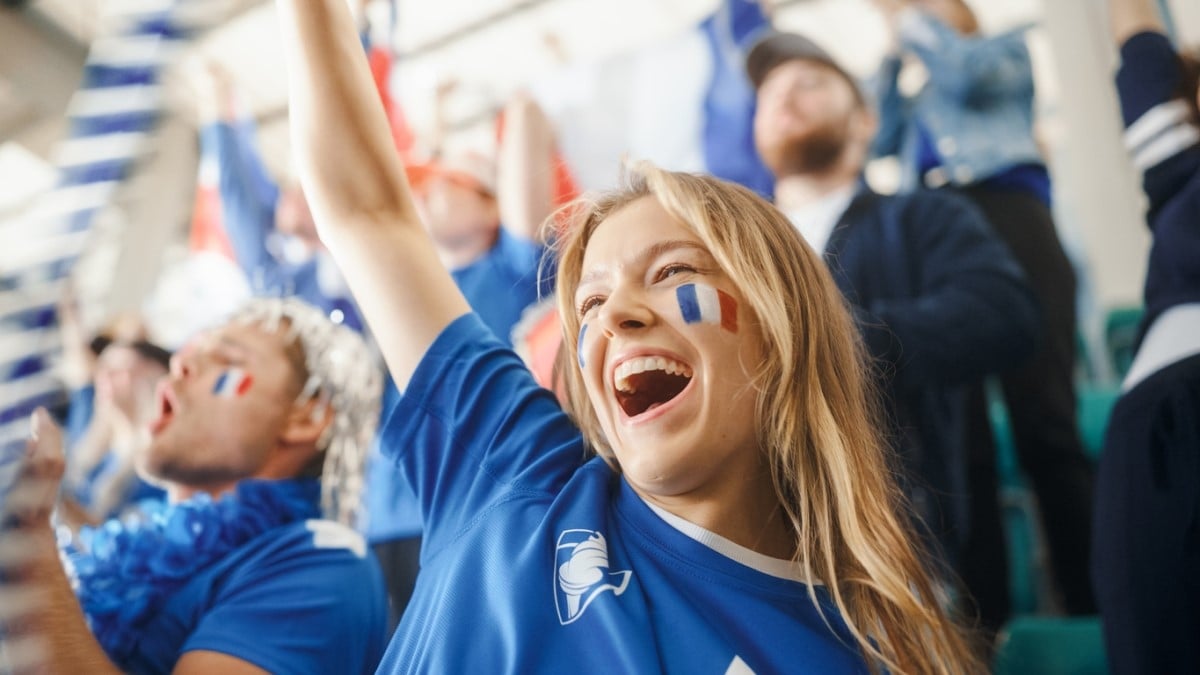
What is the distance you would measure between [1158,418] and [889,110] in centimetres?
97

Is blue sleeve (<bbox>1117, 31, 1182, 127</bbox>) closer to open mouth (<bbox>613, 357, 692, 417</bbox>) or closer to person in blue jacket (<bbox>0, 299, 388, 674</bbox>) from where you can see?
open mouth (<bbox>613, 357, 692, 417</bbox>)

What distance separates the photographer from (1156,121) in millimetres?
1179

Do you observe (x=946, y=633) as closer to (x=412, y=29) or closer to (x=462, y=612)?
(x=462, y=612)

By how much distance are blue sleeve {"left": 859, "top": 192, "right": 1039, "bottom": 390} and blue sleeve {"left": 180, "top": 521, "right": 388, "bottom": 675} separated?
83 cm

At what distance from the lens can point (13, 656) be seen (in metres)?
0.70

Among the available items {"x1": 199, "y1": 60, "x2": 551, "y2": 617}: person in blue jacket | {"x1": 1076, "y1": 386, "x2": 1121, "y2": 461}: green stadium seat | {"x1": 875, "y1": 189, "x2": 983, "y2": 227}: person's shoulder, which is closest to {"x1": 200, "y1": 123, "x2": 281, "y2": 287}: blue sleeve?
{"x1": 199, "y1": 60, "x2": 551, "y2": 617}: person in blue jacket

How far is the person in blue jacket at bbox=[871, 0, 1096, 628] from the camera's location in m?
1.56

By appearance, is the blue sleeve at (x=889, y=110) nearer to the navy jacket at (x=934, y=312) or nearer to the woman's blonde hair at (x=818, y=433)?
the navy jacket at (x=934, y=312)

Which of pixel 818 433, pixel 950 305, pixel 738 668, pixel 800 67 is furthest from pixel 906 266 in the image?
pixel 738 668

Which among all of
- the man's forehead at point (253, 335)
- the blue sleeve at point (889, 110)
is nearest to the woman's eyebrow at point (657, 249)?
the man's forehead at point (253, 335)

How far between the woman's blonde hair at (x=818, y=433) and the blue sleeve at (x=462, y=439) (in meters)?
0.08

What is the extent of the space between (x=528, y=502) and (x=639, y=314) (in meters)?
0.21

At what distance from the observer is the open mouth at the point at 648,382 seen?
809mm

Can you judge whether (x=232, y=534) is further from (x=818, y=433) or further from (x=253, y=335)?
(x=818, y=433)
